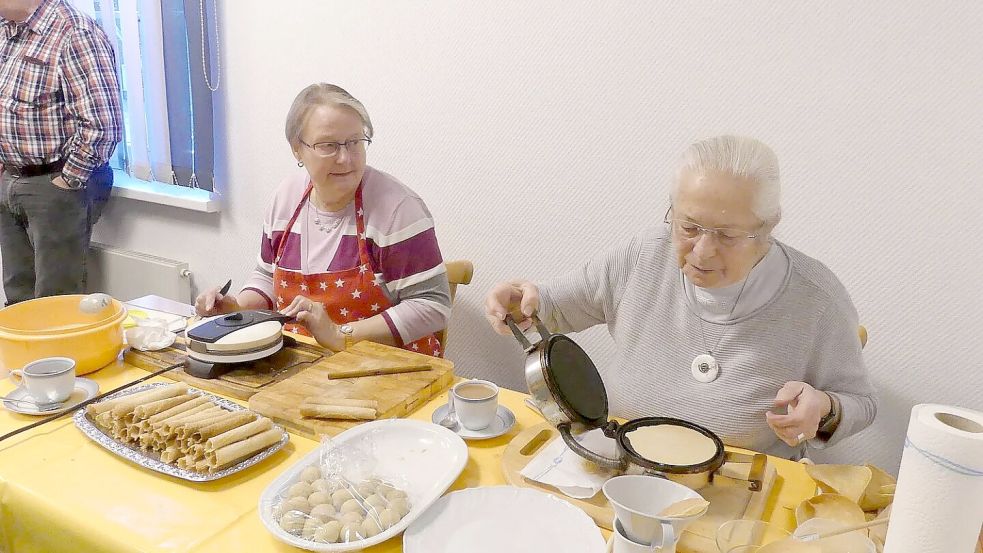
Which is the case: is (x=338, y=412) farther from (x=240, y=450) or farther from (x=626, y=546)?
(x=626, y=546)

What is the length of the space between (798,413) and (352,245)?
1235 mm

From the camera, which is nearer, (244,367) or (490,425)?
(490,425)

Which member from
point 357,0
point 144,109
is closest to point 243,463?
point 357,0

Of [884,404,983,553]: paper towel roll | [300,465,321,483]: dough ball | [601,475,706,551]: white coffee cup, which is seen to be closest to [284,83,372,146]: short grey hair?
[300,465,321,483]: dough ball

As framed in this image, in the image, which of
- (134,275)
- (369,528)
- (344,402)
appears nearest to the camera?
(369,528)

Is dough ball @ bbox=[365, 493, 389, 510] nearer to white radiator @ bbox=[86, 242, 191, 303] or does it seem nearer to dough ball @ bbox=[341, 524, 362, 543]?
dough ball @ bbox=[341, 524, 362, 543]

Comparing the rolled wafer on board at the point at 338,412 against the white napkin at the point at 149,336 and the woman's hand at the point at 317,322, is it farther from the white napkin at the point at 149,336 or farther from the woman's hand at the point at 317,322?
the white napkin at the point at 149,336

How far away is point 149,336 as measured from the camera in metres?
1.59

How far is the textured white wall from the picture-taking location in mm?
1761

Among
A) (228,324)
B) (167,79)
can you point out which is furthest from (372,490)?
(167,79)

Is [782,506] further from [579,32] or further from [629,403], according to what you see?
[579,32]

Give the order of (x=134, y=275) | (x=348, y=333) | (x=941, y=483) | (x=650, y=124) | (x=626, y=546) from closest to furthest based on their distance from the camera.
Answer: (x=941, y=483)
(x=626, y=546)
(x=348, y=333)
(x=650, y=124)
(x=134, y=275)

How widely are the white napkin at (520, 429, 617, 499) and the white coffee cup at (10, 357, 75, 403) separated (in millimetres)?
932

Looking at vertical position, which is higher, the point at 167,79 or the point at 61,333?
the point at 167,79
